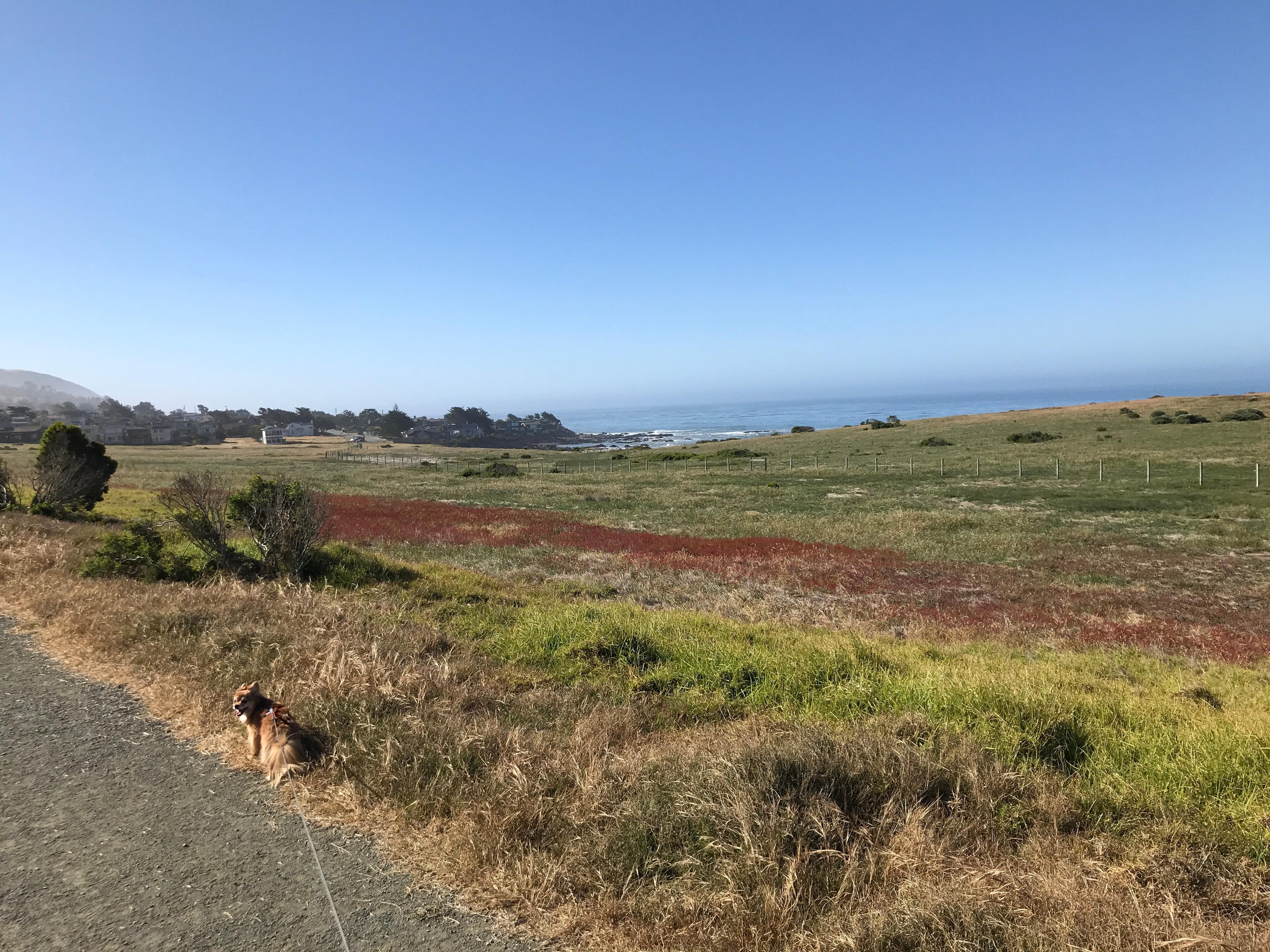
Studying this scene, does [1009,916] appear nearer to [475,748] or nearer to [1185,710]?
[475,748]

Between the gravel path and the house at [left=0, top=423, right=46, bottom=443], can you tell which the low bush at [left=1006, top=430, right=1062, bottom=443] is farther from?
the house at [left=0, top=423, right=46, bottom=443]

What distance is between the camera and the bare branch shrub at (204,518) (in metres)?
13.1

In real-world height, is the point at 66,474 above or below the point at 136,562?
above

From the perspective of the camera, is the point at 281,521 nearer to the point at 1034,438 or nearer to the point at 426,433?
the point at 1034,438

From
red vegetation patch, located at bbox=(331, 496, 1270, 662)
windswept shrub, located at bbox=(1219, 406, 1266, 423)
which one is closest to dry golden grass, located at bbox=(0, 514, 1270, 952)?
red vegetation patch, located at bbox=(331, 496, 1270, 662)

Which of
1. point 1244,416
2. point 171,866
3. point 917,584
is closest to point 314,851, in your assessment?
point 171,866

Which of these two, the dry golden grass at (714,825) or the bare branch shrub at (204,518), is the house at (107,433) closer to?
the bare branch shrub at (204,518)

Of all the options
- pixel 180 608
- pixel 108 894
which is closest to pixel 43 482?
pixel 180 608

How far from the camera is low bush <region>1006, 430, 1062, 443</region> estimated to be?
60781mm

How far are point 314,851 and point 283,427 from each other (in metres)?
169

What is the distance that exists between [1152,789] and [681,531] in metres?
24.8

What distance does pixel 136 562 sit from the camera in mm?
11797

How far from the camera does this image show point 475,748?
17.0 feet

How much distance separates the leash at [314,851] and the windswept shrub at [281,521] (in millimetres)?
9172
